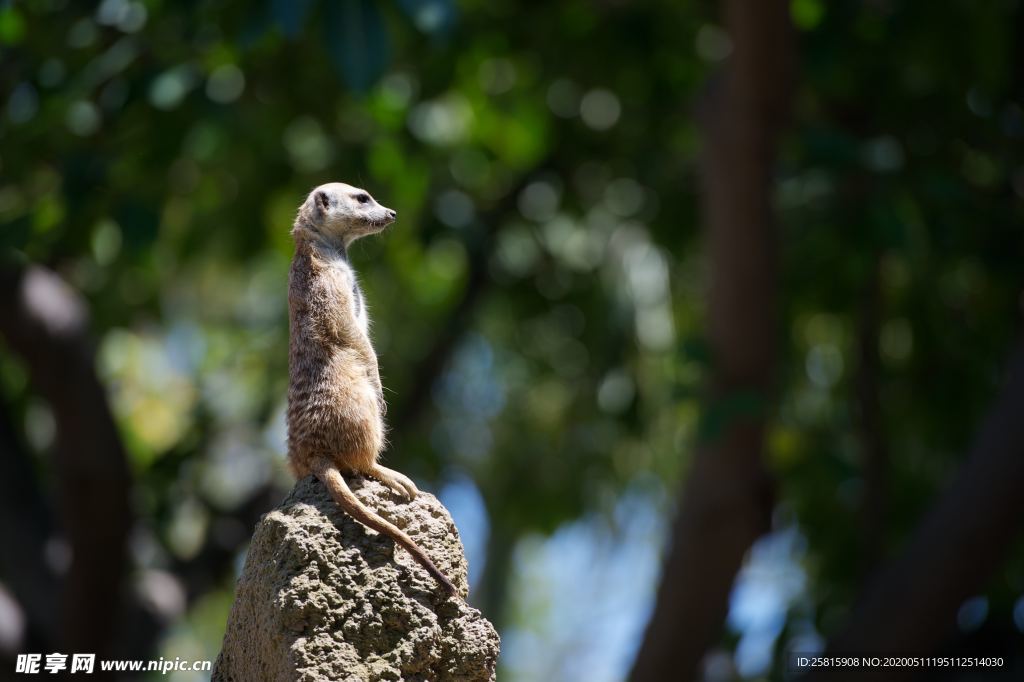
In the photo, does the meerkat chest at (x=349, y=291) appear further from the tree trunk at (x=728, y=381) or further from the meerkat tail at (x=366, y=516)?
the tree trunk at (x=728, y=381)

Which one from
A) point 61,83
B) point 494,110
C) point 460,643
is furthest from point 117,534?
point 460,643

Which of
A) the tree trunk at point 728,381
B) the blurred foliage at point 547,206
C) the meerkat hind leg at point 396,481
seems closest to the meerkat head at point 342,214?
the meerkat hind leg at point 396,481

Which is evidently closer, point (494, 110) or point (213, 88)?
point (213, 88)

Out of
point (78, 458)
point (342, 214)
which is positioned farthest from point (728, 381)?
point (342, 214)

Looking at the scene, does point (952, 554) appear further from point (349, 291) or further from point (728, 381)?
point (349, 291)

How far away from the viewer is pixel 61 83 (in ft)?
18.2

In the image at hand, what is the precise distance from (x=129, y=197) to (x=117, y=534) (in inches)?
70.4

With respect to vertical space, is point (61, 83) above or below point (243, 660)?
above

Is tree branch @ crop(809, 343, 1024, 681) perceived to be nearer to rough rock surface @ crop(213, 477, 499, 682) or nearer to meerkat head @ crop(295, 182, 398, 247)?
rough rock surface @ crop(213, 477, 499, 682)

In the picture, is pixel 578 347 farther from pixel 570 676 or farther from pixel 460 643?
pixel 570 676

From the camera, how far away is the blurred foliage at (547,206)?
223 inches

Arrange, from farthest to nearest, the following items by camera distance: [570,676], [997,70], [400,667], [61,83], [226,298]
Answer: [570,676] → [226,298] → [997,70] → [61,83] → [400,667]

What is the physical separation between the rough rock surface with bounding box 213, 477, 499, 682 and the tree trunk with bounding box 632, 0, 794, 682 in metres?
3.27

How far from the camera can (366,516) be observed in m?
2.54
